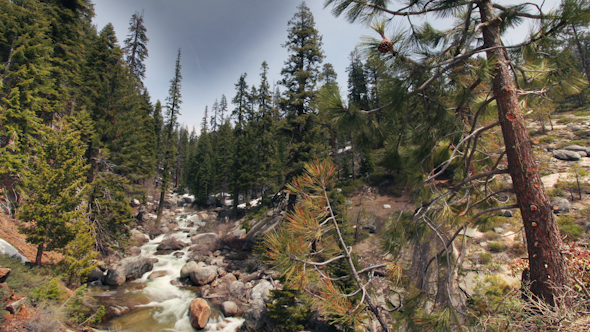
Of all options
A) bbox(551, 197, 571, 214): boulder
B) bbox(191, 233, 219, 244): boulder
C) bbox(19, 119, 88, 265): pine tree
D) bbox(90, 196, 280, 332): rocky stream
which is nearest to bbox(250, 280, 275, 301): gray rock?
bbox(90, 196, 280, 332): rocky stream

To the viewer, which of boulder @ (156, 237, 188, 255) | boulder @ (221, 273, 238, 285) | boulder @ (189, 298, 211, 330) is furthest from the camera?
boulder @ (156, 237, 188, 255)

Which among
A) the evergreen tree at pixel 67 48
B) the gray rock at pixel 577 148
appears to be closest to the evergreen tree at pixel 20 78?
the evergreen tree at pixel 67 48

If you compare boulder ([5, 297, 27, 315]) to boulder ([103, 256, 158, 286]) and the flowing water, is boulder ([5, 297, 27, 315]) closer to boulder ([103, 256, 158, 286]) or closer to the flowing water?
the flowing water

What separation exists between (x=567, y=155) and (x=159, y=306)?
2842cm

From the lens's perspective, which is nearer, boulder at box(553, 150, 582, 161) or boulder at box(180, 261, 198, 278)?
boulder at box(180, 261, 198, 278)

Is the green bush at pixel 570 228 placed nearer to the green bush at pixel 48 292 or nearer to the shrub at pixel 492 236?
the shrub at pixel 492 236

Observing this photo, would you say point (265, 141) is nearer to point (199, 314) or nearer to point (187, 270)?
point (187, 270)

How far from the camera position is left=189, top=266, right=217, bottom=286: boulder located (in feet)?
42.6

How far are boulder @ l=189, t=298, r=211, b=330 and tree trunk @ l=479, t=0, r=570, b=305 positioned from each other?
1050 centimetres

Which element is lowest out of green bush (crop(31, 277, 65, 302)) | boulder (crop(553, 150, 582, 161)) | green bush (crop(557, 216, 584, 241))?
green bush (crop(31, 277, 65, 302))

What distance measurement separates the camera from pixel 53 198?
8.57 metres

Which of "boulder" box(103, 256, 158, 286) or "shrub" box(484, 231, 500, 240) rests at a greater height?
"shrub" box(484, 231, 500, 240)

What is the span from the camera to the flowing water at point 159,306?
9.05 meters

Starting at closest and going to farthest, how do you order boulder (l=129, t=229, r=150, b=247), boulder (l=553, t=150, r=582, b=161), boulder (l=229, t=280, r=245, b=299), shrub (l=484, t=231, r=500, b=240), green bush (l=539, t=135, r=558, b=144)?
boulder (l=229, t=280, r=245, b=299)
shrub (l=484, t=231, r=500, b=240)
boulder (l=553, t=150, r=582, b=161)
boulder (l=129, t=229, r=150, b=247)
green bush (l=539, t=135, r=558, b=144)
